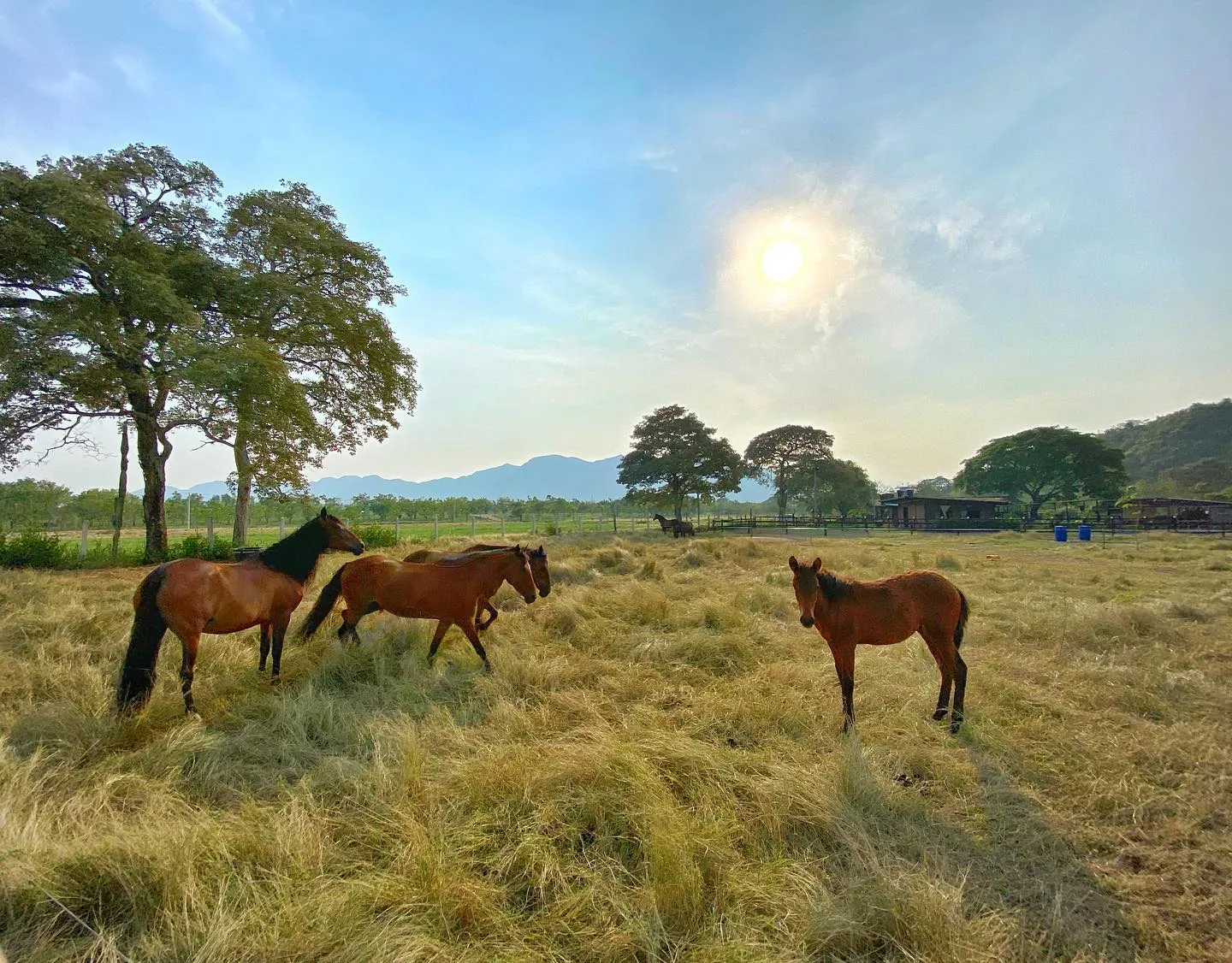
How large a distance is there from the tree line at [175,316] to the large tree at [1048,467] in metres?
55.6

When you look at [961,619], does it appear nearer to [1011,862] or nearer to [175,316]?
[1011,862]

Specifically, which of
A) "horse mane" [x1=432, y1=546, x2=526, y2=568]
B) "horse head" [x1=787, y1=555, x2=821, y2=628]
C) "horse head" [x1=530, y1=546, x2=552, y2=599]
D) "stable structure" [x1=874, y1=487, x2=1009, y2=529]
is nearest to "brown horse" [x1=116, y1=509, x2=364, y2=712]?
"horse mane" [x1=432, y1=546, x2=526, y2=568]

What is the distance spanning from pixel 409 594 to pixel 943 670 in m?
5.24

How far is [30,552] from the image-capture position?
45.0ft

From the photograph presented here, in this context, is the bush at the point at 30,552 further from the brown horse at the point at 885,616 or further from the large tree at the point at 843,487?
the large tree at the point at 843,487

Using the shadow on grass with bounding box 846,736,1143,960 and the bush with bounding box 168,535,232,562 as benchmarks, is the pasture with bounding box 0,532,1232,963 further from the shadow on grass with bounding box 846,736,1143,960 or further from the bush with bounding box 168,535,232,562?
the bush with bounding box 168,535,232,562

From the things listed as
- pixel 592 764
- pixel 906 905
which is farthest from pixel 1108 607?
pixel 592 764

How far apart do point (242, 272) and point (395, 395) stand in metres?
6.34

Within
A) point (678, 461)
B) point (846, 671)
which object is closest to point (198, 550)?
point (846, 671)

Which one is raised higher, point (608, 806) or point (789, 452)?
point (789, 452)

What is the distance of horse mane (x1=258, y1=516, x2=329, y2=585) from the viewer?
5281 mm

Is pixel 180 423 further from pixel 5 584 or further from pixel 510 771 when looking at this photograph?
pixel 510 771

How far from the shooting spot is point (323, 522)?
5.54 m

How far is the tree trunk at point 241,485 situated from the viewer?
1552 cm
